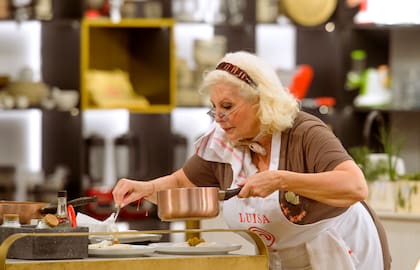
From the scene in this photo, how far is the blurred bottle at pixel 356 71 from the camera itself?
643 cm

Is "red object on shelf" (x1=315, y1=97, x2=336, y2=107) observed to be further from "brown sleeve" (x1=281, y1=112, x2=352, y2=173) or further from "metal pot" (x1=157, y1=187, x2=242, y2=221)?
"metal pot" (x1=157, y1=187, x2=242, y2=221)

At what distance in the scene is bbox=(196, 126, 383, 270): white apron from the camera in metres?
3.15

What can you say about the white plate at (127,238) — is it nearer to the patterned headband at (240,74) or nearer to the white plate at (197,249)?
the white plate at (197,249)

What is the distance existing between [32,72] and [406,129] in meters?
2.24

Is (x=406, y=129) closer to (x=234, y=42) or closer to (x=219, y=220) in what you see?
(x=234, y=42)

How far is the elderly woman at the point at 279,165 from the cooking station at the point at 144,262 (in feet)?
1.10

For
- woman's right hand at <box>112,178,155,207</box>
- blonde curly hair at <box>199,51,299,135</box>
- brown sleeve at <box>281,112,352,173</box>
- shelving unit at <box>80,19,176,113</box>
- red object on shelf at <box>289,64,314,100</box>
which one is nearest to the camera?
brown sleeve at <box>281,112,352,173</box>

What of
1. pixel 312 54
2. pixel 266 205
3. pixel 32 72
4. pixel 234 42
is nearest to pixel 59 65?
pixel 32 72

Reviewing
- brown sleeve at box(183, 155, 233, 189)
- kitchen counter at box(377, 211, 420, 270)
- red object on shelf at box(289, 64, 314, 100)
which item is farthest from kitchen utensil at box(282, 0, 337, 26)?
brown sleeve at box(183, 155, 233, 189)

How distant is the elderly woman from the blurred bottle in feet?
10.4

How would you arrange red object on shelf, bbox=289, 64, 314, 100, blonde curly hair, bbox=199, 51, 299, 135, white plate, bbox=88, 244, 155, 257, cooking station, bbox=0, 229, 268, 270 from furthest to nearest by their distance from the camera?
red object on shelf, bbox=289, 64, 314, 100 < blonde curly hair, bbox=199, 51, 299, 135 < white plate, bbox=88, 244, 155, 257 < cooking station, bbox=0, 229, 268, 270

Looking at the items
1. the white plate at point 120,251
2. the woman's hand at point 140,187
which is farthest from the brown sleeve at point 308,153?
the white plate at point 120,251

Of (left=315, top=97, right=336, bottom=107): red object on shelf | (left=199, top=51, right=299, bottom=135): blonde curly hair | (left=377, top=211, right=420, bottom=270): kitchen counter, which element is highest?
(left=199, top=51, right=299, bottom=135): blonde curly hair

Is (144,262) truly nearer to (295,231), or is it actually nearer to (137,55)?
(295,231)
